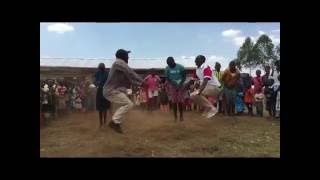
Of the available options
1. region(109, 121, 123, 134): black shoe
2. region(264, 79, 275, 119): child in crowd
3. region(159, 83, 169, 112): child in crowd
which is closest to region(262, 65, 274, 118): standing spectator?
region(264, 79, 275, 119): child in crowd

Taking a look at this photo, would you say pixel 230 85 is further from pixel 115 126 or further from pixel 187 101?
pixel 115 126

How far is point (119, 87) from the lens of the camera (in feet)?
23.2

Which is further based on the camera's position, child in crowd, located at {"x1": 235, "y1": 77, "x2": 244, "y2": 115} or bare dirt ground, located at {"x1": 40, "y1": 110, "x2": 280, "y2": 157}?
child in crowd, located at {"x1": 235, "y1": 77, "x2": 244, "y2": 115}

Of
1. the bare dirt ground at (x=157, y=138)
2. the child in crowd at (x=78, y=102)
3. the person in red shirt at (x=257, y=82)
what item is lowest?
the bare dirt ground at (x=157, y=138)

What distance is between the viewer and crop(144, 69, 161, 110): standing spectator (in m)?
7.01

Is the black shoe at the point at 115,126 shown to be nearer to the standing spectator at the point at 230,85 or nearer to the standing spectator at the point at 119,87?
the standing spectator at the point at 119,87

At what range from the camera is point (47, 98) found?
275 inches

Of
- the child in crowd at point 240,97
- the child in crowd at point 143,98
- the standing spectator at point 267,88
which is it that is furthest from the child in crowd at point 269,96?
the child in crowd at point 143,98

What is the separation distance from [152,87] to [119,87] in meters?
0.41

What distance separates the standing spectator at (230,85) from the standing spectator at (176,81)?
523mm

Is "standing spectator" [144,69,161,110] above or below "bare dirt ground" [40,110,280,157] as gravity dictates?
above

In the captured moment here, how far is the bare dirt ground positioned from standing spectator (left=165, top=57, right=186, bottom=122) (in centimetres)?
16

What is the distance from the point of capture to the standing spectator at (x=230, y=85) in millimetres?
7051

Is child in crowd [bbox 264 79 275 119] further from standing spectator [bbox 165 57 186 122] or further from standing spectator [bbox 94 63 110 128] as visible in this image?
standing spectator [bbox 94 63 110 128]
